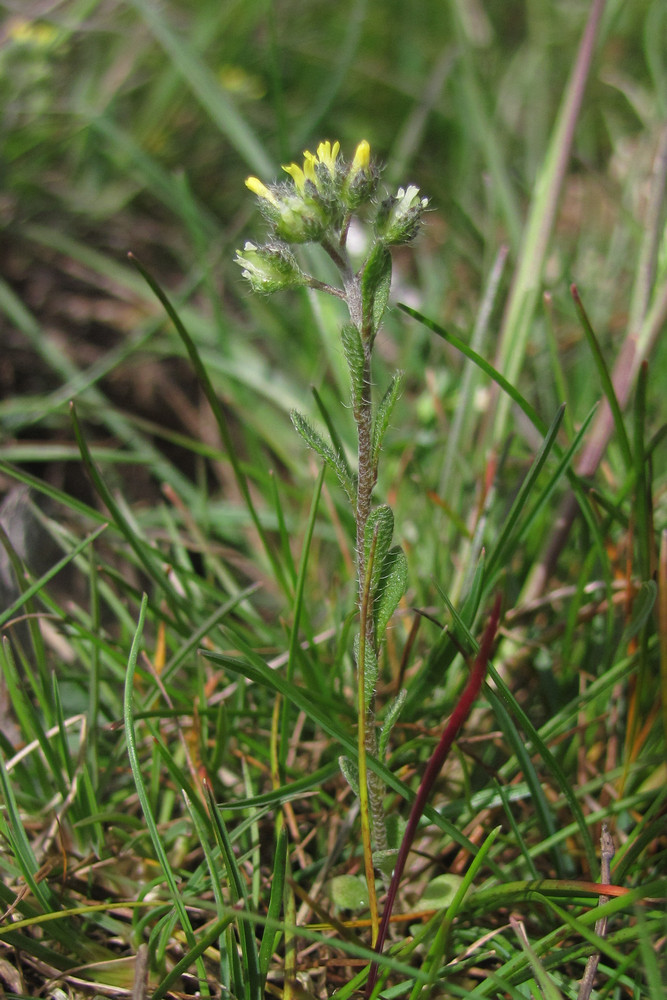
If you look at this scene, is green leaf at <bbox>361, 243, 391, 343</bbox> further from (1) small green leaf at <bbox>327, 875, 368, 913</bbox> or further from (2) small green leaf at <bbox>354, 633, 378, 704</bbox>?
(1) small green leaf at <bbox>327, 875, 368, 913</bbox>

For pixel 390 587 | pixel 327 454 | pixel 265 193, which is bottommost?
pixel 390 587

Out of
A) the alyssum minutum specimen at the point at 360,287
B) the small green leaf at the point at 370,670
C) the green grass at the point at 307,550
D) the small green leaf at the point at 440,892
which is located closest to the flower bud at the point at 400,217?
the alyssum minutum specimen at the point at 360,287

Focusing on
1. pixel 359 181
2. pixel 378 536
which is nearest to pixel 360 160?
pixel 359 181

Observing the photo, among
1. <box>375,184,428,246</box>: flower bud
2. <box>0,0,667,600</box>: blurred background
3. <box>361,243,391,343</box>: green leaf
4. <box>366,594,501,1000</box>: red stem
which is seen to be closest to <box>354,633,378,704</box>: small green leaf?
<box>366,594,501,1000</box>: red stem

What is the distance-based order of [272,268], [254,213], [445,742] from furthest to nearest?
[254,213] → [272,268] → [445,742]

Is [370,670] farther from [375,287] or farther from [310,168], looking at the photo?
[310,168]

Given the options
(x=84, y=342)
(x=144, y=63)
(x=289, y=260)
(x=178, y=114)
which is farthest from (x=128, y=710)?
(x=144, y=63)
